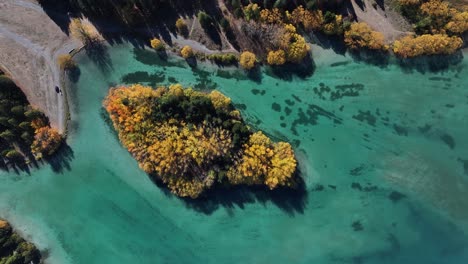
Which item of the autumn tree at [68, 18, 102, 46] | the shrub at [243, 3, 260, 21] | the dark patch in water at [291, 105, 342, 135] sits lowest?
the dark patch in water at [291, 105, 342, 135]

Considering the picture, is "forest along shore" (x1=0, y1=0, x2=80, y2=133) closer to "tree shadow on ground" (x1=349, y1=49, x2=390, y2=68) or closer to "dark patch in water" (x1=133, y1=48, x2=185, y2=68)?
"dark patch in water" (x1=133, y1=48, x2=185, y2=68)

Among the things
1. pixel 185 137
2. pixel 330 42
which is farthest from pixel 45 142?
pixel 330 42

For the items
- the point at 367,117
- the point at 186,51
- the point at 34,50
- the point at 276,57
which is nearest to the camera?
the point at 276,57

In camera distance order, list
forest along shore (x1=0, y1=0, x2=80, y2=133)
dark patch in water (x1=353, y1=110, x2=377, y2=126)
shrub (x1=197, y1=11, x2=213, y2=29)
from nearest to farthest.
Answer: shrub (x1=197, y1=11, x2=213, y2=29) → forest along shore (x1=0, y1=0, x2=80, y2=133) → dark patch in water (x1=353, y1=110, x2=377, y2=126)

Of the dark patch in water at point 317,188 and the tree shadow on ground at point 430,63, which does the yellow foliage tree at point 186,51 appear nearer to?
the dark patch in water at point 317,188

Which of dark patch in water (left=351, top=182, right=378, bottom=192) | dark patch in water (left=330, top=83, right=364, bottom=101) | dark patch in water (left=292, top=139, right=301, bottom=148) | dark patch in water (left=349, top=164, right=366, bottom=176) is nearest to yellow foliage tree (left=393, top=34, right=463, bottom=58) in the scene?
dark patch in water (left=330, top=83, right=364, bottom=101)

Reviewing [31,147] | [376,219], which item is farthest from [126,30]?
[376,219]

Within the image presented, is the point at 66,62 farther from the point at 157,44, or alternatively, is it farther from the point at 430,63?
the point at 430,63
